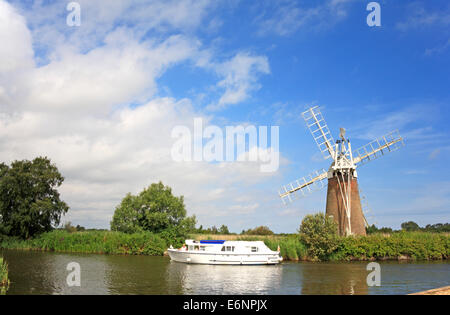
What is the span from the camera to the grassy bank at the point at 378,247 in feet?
139

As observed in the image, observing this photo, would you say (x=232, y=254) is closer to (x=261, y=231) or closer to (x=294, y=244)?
(x=294, y=244)

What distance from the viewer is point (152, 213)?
2024 inches

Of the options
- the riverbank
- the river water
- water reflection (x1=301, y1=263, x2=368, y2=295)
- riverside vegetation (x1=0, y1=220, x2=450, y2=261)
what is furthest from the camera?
the riverbank

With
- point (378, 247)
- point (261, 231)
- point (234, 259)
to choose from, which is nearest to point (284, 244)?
point (234, 259)

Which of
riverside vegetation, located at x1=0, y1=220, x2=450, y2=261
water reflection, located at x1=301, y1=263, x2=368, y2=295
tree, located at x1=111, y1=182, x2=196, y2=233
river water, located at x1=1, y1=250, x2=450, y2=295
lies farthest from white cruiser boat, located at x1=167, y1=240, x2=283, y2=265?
tree, located at x1=111, y1=182, x2=196, y2=233

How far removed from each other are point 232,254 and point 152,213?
18621 mm

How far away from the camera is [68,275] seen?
26.0 m

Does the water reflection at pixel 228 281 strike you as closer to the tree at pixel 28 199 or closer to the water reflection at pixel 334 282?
the water reflection at pixel 334 282

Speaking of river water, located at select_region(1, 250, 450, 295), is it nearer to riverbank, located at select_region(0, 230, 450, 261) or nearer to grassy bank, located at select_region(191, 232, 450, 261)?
grassy bank, located at select_region(191, 232, 450, 261)

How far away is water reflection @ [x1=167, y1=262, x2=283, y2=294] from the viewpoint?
21.5 m

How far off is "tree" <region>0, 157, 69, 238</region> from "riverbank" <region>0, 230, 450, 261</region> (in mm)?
2578

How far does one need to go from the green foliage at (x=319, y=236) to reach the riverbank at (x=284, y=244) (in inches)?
35.7

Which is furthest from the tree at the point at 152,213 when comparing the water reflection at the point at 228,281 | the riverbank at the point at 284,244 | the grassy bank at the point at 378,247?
the water reflection at the point at 228,281

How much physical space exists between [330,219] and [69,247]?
118ft
